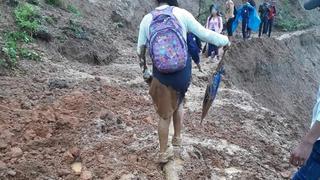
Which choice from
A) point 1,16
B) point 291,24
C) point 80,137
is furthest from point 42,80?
point 291,24

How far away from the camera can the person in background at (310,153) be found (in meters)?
2.87

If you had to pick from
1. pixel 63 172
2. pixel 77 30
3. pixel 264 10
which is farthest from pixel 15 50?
pixel 264 10

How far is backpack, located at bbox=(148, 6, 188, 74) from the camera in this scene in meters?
4.02

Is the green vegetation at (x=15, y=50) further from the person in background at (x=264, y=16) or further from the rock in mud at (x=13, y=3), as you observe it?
the person in background at (x=264, y=16)

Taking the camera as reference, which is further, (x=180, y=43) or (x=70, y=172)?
(x=70, y=172)

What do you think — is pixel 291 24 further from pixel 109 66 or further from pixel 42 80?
pixel 42 80

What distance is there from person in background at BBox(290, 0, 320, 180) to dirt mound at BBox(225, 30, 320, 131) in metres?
9.86

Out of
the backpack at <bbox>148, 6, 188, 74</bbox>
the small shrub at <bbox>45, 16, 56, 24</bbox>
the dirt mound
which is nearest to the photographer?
the backpack at <bbox>148, 6, 188, 74</bbox>

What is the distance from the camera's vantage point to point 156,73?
165 inches

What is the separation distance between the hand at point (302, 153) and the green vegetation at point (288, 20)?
2357 centimetres

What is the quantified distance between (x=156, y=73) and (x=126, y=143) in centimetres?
113

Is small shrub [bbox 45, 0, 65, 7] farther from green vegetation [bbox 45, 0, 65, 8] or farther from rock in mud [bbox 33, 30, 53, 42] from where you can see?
rock in mud [bbox 33, 30, 53, 42]

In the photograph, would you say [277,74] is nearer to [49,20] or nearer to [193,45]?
[49,20]

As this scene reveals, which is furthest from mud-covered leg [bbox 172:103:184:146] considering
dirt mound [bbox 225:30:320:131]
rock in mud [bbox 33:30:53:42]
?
dirt mound [bbox 225:30:320:131]
